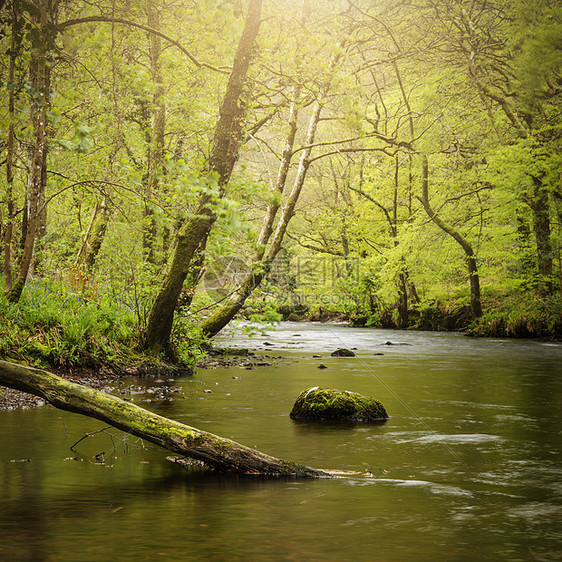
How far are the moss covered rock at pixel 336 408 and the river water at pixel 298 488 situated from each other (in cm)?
37

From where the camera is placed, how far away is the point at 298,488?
636 centimetres

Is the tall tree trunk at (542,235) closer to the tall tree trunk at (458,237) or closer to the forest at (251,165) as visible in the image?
the forest at (251,165)

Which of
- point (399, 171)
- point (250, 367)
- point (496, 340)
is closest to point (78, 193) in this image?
point (250, 367)

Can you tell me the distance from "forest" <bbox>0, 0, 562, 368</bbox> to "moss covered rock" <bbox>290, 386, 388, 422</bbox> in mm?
2705

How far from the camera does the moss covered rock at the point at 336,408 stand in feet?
33.8

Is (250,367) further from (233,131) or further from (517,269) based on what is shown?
(517,269)

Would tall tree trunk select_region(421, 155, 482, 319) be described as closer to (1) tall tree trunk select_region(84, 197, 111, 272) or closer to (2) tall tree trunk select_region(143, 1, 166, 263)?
(2) tall tree trunk select_region(143, 1, 166, 263)

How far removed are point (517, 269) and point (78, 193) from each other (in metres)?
17.6

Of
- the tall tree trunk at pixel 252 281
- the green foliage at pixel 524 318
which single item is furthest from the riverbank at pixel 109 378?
the green foliage at pixel 524 318

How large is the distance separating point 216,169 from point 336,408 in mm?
4965

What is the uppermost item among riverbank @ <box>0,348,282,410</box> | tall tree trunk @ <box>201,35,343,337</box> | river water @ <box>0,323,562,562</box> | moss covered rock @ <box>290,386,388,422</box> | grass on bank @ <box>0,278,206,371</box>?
tall tree trunk @ <box>201,35,343,337</box>

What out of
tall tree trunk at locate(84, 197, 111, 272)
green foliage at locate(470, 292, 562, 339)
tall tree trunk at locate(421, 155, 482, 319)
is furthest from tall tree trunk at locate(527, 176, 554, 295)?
tall tree trunk at locate(84, 197, 111, 272)

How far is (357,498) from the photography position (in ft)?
19.9

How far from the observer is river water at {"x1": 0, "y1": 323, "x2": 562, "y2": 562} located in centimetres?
481
